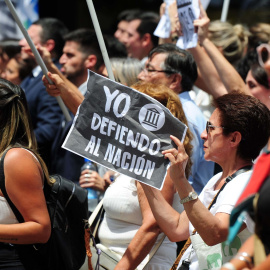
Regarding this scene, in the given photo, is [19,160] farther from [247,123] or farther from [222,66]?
[222,66]

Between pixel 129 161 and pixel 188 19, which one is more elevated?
pixel 188 19

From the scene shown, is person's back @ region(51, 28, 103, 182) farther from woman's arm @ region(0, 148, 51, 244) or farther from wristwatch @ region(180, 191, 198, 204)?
wristwatch @ region(180, 191, 198, 204)

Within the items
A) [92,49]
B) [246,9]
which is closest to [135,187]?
[92,49]

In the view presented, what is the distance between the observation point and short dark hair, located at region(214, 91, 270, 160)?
337cm

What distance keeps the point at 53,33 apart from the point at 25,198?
4.38 m

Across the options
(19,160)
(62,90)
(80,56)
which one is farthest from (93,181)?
(80,56)

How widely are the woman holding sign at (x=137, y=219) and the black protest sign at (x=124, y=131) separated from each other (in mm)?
367

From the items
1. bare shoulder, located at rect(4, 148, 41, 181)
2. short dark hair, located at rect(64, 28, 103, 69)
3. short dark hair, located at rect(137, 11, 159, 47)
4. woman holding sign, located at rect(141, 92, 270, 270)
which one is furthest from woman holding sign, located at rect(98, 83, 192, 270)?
short dark hair, located at rect(137, 11, 159, 47)

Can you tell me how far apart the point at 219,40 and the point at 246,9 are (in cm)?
364

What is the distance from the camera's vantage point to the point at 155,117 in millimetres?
3396

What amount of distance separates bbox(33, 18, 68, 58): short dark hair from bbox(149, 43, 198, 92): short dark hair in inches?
107

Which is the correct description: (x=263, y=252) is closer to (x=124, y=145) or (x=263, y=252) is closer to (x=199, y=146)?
(x=124, y=145)

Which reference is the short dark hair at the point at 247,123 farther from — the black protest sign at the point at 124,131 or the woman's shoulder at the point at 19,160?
the woman's shoulder at the point at 19,160

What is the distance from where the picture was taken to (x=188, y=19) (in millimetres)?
5016
